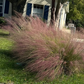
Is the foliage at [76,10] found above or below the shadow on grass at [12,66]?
above

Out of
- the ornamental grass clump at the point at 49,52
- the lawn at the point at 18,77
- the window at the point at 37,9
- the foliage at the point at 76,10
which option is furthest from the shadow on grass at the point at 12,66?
the foliage at the point at 76,10

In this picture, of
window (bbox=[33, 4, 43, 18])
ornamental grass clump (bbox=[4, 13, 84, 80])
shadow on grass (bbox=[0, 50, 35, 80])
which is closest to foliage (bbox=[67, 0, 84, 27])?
window (bbox=[33, 4, 43, 18])

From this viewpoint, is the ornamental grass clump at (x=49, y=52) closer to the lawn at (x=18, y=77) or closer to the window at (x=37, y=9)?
the lawn at (x=18, y=77)

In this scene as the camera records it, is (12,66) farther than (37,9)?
No

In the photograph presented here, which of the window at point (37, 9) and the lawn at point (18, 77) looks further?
the window at point (37, 9)

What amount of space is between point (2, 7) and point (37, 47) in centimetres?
1294

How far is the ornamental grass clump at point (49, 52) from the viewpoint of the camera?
4.38m

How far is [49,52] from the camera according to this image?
4.53 metres

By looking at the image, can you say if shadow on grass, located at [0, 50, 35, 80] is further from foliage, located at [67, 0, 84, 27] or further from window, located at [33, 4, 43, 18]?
foliage, located at [67, 0, 84, 27]

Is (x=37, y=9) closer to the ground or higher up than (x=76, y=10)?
closer to the ground

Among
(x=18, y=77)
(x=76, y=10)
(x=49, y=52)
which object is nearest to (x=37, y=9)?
(x=76, y=10)

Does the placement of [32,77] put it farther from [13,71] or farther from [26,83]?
[13,71]

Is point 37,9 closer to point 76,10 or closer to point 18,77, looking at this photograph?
point 76,10

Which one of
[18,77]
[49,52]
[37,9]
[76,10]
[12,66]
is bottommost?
[18,77]
